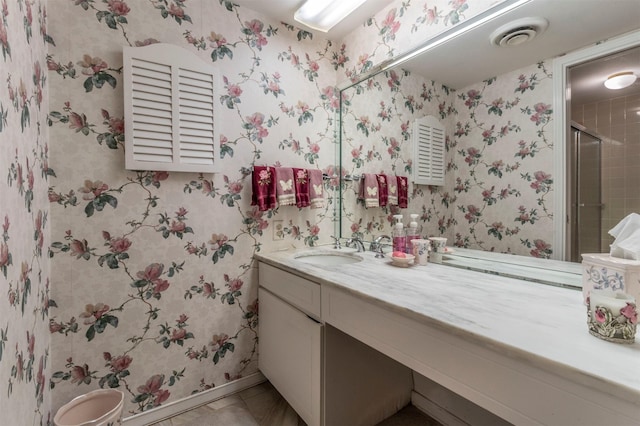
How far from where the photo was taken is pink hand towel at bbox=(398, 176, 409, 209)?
61.5 inches

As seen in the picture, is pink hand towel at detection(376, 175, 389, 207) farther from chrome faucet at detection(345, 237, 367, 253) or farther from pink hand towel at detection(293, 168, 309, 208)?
pink hand towel at detection(293, 168, 309, 208)

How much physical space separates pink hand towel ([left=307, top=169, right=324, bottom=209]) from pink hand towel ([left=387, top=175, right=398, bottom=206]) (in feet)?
1.44

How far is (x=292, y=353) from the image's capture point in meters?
1.37

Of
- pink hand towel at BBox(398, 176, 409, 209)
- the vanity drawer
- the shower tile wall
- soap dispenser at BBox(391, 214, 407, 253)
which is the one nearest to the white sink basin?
the vanity drawer

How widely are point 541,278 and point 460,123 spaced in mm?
697

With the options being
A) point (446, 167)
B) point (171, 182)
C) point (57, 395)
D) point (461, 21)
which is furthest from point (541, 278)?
point (57, 395)

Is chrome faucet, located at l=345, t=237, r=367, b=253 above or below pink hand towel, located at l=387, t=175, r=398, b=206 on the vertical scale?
below

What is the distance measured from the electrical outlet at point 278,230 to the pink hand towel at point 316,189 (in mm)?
240

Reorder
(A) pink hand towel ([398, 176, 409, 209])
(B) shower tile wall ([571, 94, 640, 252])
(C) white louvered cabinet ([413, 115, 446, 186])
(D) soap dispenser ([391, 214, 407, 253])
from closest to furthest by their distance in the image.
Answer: (B) shower tile wall ([571, 94, 640, 252]) → (C) white louvered cabinet ([413, 115, 446, 186]) → (D) soap dispenser ([391, 214, 407, 253]) → (A) pink hand towel ([398, 176, 409, 209])

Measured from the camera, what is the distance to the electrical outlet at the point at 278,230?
178 cm

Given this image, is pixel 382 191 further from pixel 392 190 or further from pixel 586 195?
pixel 586 195

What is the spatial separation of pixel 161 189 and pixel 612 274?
173 cm

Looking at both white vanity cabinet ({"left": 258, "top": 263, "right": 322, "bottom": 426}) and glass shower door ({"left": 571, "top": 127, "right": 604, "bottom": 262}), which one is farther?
white vanity cabinet ({"left": 258, "top": 263, "right": 322, "bottom": 426})

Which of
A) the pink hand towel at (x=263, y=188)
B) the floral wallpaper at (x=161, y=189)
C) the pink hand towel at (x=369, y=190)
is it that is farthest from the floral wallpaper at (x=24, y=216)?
the pink hand towel at (x=369, y=190)
